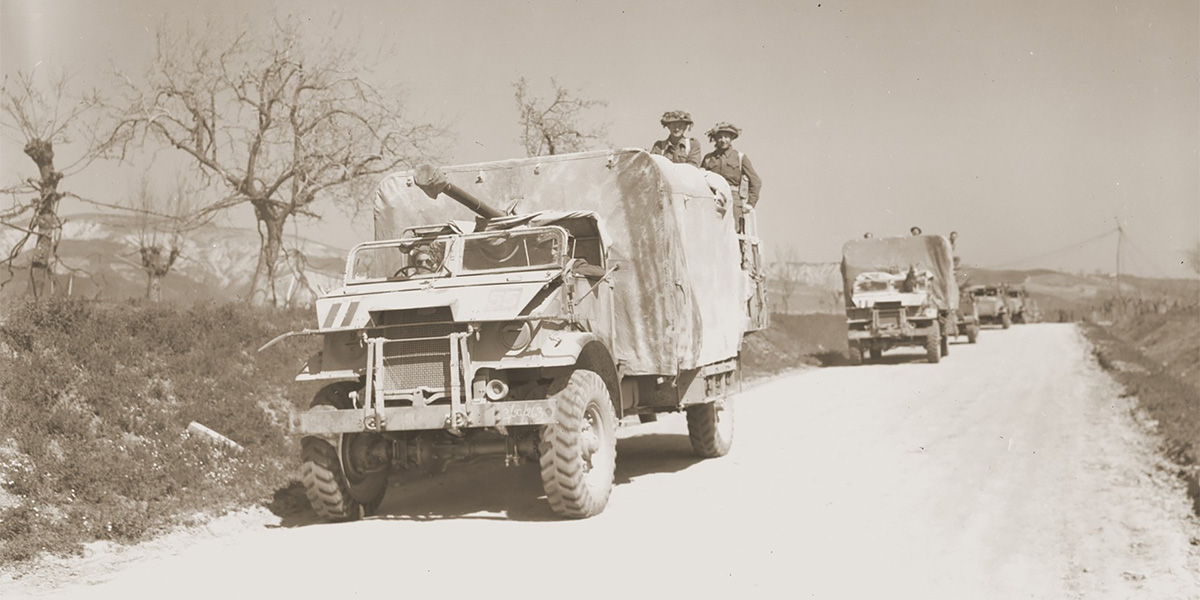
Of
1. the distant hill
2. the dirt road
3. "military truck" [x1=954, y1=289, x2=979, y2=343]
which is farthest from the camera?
"military truck" [x1=954, y1=289, x2=979, y2=343]

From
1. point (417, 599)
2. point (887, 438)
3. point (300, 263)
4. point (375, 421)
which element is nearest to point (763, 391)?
point (887, 438)

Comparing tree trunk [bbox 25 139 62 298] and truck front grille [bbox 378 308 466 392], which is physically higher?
tree trunk [bbox 25 139 62 298]

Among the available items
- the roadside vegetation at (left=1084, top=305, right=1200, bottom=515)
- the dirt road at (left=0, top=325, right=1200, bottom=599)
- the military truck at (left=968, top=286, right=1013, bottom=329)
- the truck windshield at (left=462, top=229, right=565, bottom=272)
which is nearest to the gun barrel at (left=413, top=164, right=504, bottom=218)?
the truck windshield at (left=462, top=229, right=565, bottom=272)

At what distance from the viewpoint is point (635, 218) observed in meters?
9.41

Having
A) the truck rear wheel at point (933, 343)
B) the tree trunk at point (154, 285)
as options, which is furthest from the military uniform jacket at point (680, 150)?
the truck rear wheel at point (933, 343)

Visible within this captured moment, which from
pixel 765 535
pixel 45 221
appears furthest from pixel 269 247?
pixel 765 535

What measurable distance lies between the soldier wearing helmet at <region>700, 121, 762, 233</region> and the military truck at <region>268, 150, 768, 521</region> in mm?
2142

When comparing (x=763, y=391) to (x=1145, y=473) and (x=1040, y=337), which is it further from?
(x=1040, y=337)

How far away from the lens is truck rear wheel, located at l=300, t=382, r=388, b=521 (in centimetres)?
787

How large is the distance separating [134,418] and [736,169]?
7.29m

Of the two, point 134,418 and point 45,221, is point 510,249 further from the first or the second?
point 45,221

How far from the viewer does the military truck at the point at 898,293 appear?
82.7 ft

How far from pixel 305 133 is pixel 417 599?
14.0 meters

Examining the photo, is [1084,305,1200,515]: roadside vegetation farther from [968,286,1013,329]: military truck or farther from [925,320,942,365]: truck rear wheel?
[968,286,1013,329]: military truck
